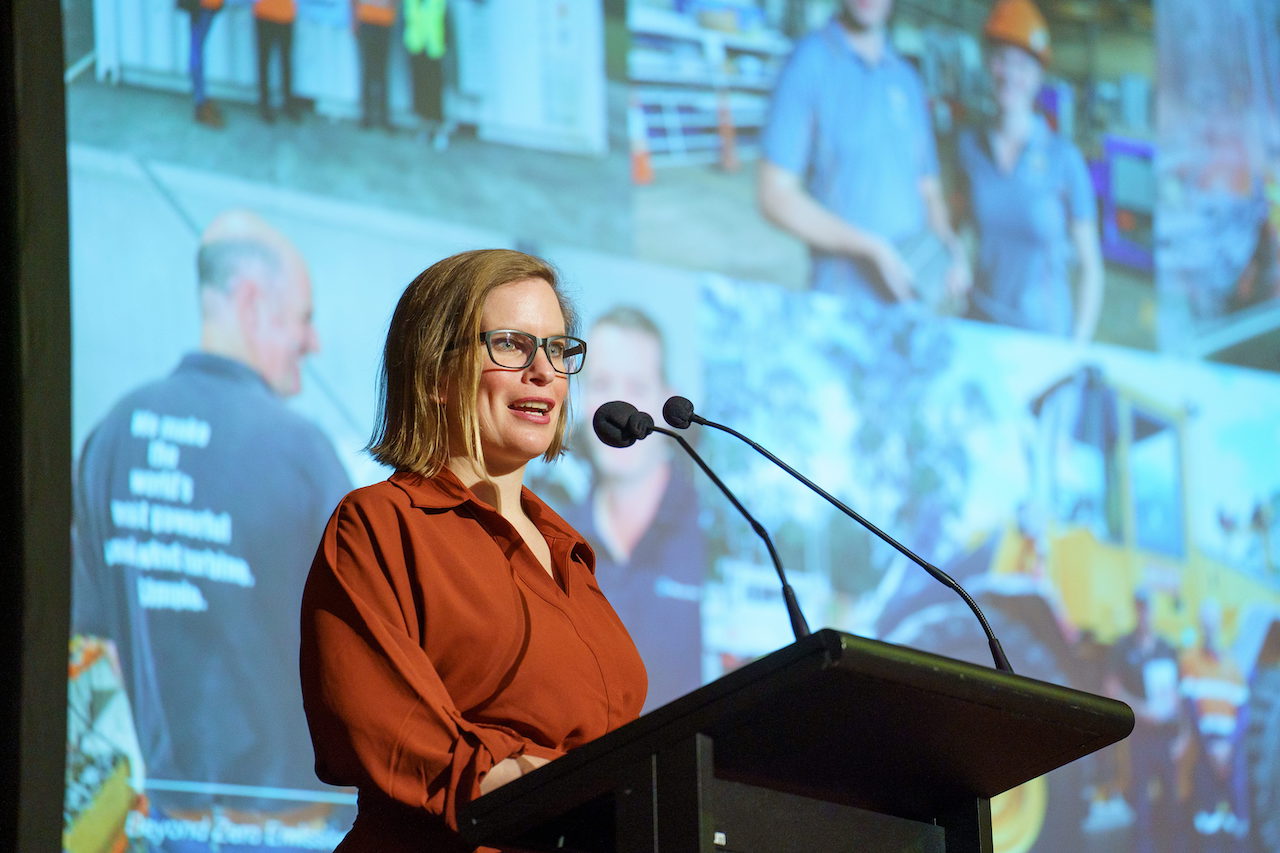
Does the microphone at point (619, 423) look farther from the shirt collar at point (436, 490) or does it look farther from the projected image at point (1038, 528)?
the projected image at point (1038, 528)

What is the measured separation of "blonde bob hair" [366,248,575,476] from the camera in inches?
80.1

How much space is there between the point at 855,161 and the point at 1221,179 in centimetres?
147

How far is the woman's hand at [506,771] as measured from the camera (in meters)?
1.63

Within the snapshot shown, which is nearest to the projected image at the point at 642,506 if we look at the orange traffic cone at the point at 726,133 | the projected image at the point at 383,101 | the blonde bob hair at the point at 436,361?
the projected image at the point at 383,101

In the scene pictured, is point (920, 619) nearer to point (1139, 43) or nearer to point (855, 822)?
point (1139, 43)

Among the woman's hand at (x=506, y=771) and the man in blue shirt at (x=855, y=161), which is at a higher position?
the man in blue shirt at (x=855, y=161)

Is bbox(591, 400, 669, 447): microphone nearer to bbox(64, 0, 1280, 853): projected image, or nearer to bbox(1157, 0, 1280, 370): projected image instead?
bbox(64, 0, 1280, 853): projected image

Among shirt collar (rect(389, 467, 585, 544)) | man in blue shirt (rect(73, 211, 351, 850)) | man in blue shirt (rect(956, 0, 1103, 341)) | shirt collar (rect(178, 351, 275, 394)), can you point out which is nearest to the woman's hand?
shirt collar (rect(389, 467, 585, 544))

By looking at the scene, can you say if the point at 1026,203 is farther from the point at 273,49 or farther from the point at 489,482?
the point at 489,482

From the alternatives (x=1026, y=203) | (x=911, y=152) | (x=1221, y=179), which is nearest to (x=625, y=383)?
(x=911, y=152)

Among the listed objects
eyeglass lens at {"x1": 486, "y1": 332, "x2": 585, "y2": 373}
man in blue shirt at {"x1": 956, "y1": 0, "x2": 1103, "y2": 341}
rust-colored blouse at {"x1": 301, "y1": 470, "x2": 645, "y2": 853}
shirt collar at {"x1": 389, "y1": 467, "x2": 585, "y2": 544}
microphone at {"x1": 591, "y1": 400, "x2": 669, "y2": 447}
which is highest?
man in blue shirt at {"x1": 956, "y1": 0, "x2": 1103, "y2": 341}

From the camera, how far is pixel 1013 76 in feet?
16.0

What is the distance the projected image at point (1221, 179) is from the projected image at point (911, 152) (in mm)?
112

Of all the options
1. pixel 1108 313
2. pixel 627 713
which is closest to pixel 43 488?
pixel 627 713
